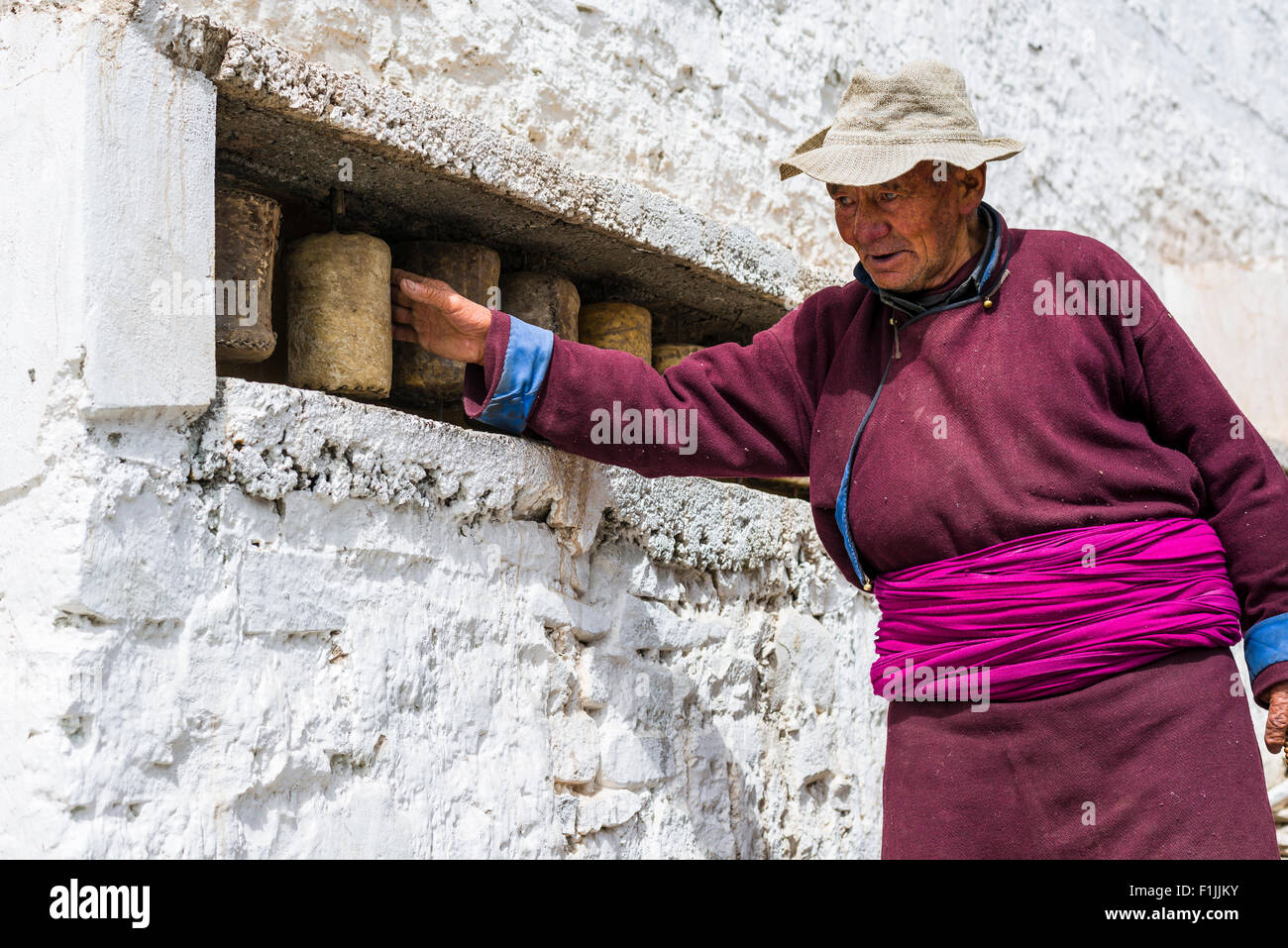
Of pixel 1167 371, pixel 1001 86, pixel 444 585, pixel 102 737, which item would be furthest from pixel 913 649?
pixel 1001 86

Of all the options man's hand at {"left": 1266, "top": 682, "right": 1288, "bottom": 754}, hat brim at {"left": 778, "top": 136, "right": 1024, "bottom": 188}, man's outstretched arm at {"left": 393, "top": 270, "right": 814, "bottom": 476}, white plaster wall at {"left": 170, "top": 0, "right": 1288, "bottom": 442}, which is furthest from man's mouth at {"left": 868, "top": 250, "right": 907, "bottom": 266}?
man's hand at {"left": 1266, "top": 682, "right": 1288, "bottom": 754}

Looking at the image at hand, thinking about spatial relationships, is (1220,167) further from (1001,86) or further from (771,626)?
(771,626)

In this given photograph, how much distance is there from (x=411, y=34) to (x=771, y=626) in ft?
4.70

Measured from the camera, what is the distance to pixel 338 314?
2037 millimetres

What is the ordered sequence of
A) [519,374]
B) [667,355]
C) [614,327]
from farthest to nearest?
[667,355] < [614,327] < [519,374]

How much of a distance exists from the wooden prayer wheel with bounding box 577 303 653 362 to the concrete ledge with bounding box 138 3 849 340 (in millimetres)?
71

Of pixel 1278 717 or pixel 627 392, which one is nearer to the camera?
pixel 1278 717

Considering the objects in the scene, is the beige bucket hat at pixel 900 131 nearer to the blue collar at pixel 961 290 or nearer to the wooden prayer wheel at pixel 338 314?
the blue collar at pixel 961 290

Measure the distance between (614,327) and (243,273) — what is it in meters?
0.90

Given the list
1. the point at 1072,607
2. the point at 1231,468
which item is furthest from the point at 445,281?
the point at 1231,468

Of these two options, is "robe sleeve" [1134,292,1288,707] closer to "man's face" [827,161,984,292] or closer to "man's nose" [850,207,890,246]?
"man's face" [827,161,984,292]

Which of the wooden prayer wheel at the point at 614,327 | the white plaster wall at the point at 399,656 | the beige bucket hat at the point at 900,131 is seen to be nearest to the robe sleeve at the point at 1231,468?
the beige bucket hat at the point at 900,131

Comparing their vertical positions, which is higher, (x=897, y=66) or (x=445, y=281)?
(x=897, y=66)

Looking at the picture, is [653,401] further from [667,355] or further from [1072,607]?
[1072,607]
